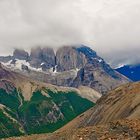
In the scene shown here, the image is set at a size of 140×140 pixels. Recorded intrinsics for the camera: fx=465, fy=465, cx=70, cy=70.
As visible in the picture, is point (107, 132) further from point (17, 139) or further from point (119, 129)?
point (17, 139)

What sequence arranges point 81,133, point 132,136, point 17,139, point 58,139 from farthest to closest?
point 17,139, point 58,139, point 81,133, point 132,136

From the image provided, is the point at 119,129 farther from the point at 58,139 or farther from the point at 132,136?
the point at 58,139

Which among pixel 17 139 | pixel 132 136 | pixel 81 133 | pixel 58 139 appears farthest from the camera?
pixel 17 139

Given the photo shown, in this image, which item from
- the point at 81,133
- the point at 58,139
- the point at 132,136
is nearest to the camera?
the point at 132,136

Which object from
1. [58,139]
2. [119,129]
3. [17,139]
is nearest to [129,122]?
[119,129]

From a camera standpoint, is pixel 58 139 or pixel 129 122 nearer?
pixel 129 122

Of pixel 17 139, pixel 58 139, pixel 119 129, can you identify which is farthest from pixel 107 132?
pixel 17 139

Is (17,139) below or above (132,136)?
above

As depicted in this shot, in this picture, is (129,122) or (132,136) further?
(129,122)

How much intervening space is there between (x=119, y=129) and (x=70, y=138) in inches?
411

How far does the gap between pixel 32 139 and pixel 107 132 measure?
50.2 m

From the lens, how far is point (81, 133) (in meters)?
96.6

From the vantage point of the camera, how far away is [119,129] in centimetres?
9425

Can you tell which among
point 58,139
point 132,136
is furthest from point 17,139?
point 132,136
